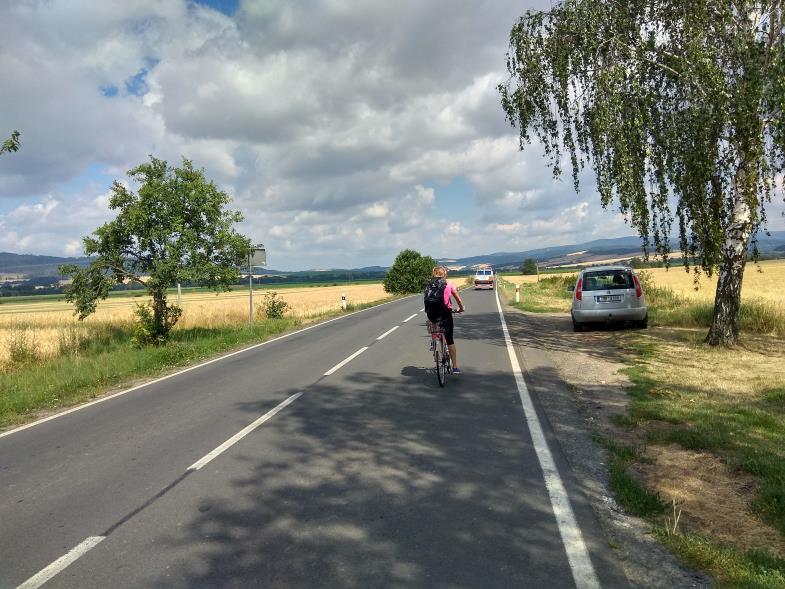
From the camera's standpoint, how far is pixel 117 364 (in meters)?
12.1

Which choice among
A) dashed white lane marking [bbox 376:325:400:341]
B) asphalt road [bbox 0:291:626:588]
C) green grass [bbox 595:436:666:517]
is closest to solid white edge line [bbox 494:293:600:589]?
asphalt road [bbox 0:291:626:588]

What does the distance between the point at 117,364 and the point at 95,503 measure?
28.1ft

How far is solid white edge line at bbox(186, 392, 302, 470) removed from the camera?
529cm

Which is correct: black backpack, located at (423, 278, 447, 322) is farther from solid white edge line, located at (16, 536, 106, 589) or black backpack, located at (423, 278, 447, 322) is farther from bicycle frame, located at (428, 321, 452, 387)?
solid white edge line, located at (16, 536, 106, 589)

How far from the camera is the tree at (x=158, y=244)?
15711 millimetres

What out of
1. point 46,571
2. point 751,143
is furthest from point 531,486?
point 751,143

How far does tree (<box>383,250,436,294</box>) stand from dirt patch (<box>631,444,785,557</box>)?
5551cm

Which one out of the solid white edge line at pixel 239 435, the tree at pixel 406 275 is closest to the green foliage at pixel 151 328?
the solid white edge line at pixel 239 435

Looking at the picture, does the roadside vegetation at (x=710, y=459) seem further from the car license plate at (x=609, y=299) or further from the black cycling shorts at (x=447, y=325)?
the car license plate at (x=609, y=299)

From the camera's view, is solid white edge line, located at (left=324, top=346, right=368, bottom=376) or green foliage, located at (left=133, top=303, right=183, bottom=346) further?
green foliage, located at (left=133, top=303, right=183, bottom=346)

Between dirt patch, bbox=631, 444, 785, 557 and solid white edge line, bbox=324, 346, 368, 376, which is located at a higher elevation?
solid white edge line, bbox=324, 346, 368, 376

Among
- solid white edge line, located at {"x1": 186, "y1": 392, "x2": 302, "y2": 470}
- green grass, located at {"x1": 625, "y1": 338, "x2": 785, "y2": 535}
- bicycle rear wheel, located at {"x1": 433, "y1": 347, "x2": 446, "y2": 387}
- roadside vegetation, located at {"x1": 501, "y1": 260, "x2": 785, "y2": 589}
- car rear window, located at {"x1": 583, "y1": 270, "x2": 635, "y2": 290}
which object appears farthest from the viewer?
car rear window, located at {"x1": 583, "y1": 270, "x2": 635, "y2": 290}

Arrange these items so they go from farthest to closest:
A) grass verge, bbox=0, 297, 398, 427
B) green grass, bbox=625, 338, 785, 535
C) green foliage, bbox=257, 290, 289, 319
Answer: green foliage, bbox=257, 290, 289, 319
grass verge, bbox=0, 297, 398, 427
green grass, bbox=625, 338, 785, 535

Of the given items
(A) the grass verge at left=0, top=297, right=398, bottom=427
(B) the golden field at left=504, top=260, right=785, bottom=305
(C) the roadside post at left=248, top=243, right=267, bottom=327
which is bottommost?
(B) the golden field at left=504, top=260, right=785, bottom=305
